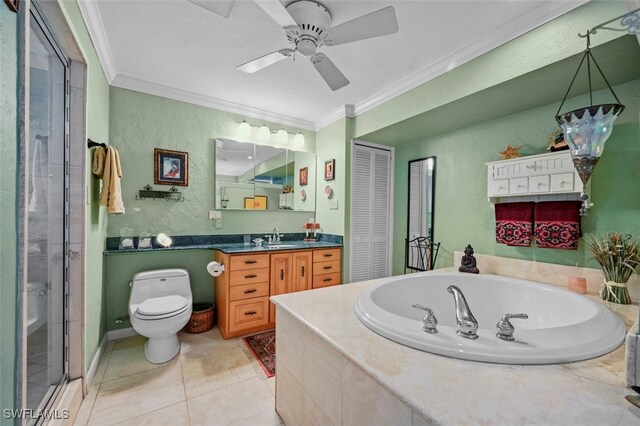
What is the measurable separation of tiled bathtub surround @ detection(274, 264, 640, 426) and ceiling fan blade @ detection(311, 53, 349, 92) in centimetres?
156

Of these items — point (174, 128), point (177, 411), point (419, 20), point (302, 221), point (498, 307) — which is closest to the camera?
point (177, 411)

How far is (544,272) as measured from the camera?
206 cm

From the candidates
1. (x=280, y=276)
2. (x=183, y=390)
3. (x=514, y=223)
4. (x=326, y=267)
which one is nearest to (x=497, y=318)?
(x=514, y=223)

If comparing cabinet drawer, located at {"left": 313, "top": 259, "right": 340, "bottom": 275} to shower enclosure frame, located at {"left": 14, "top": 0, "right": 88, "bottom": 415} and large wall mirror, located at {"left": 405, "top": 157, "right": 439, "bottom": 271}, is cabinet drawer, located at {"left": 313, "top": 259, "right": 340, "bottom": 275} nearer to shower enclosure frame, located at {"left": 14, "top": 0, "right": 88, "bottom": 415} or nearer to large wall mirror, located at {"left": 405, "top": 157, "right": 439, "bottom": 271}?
large wall mirror, located at {"left": 405, "top": 157, "right": 439, "bottom": 271}

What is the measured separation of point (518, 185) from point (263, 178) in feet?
8.61

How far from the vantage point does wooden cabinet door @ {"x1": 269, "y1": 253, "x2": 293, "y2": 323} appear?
9.05 feet

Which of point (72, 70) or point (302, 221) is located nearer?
point (72, 70)

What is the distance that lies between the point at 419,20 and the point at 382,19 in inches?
20.5

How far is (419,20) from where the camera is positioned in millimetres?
1733

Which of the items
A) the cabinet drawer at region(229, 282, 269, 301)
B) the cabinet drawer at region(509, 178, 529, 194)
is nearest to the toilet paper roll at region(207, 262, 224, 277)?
the cabinet drawer at region(229, 282, 269, 301)

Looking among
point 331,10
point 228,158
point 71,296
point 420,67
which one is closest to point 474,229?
point 420,67

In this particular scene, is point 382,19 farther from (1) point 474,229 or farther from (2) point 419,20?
(1) point 474,229

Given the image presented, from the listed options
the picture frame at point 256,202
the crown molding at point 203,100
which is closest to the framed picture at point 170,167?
the crown molding at point 203,100

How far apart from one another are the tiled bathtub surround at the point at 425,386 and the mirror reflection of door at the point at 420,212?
178 centimetres
